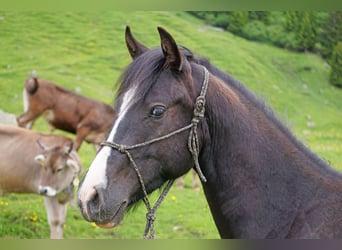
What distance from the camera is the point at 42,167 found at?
3.68m

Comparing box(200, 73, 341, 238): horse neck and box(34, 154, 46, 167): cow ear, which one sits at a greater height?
box(200, 73, 341, 238): horse neck

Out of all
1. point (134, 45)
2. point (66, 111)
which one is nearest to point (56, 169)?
point (66, 111)

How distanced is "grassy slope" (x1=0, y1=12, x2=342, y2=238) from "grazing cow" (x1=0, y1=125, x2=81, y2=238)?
0.10m

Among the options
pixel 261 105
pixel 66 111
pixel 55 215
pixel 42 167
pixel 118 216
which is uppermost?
pixel 261 105

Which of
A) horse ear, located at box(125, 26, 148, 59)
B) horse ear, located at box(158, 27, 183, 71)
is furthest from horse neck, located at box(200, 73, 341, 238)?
horse ear, located at box(125, 26, 148, 59)

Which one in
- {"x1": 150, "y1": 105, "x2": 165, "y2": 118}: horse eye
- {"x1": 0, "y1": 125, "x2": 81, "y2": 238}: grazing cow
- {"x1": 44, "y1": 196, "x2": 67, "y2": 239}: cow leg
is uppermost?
{"x1": 150, "y1": 105, "x2": 165, "y2": 118}: horse eye

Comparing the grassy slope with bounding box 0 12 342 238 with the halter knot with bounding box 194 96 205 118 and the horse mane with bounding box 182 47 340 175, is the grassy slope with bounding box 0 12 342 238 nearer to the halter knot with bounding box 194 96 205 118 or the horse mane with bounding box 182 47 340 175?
the horse mane with bounding box 182 47 340 175

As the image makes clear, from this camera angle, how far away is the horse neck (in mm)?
1428

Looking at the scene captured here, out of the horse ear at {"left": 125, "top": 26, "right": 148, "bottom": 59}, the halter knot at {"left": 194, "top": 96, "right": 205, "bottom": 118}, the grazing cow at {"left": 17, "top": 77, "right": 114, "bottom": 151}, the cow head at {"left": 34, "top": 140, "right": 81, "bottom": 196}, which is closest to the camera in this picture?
the halter knot at {"left": 194, "top": 96, "right": 205, "bottom": 118}

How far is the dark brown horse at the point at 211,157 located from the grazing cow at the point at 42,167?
2286 mm

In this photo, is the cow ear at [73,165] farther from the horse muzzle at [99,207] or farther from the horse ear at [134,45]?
the horse muzzle at [99,207]

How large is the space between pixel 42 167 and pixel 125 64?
928mm

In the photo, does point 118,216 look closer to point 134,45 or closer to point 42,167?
point 134,45

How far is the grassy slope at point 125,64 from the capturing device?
3.28 m
